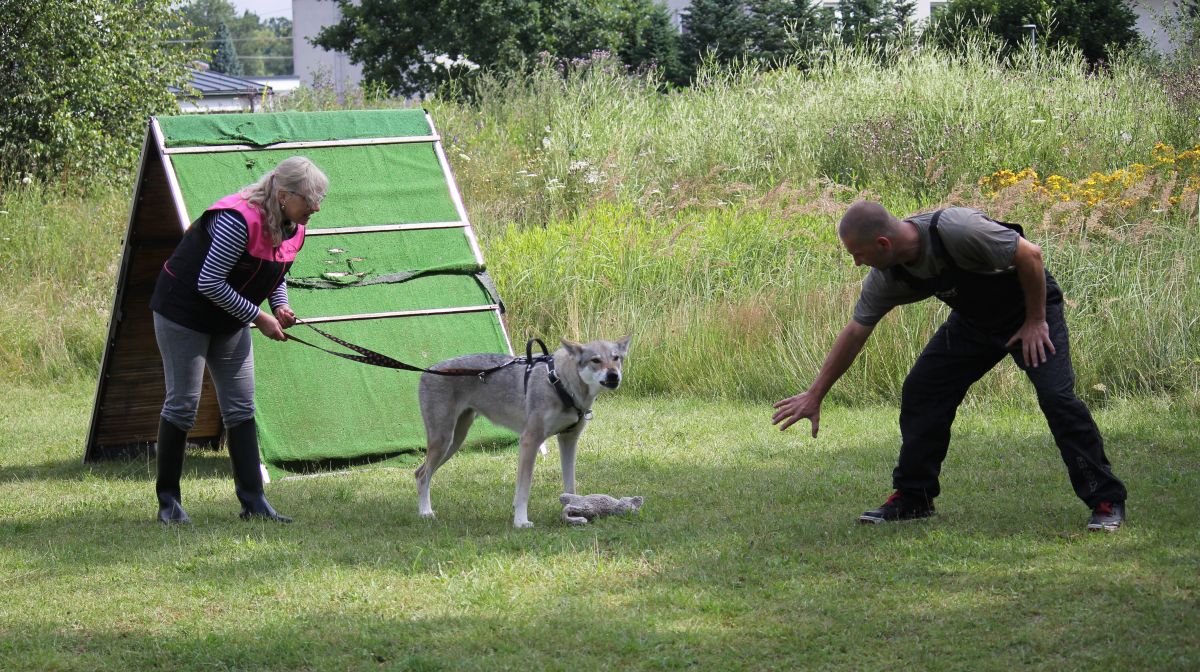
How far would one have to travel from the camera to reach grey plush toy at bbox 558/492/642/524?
5832 millimetres

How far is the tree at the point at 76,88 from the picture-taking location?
14609mm

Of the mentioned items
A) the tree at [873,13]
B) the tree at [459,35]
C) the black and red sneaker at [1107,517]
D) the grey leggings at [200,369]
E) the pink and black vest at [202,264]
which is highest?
the tree at [873,13]

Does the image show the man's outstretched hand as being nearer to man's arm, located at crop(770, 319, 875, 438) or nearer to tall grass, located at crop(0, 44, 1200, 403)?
man's arm, located at crop(770, 319, 875, 438)

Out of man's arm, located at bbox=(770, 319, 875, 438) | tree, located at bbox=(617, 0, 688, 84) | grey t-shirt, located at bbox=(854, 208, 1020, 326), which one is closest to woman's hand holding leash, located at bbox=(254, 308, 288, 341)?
man's arm, located at bbox=(770, 319, 875, 438)

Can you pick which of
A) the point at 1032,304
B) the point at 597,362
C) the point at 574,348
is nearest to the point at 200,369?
the point at 574,348

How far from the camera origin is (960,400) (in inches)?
214

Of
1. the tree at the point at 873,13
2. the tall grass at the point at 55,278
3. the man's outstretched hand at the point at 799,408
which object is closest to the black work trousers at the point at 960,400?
the man's outstretched hand at the point at 799,408

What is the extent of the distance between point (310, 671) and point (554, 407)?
2.15 m

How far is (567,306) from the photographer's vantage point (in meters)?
10.8

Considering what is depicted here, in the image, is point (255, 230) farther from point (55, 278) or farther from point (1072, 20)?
point (1072, 20)

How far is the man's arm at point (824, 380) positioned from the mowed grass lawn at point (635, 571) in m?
0.62

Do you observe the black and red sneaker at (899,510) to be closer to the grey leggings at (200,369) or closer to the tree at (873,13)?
the grey leggings at (200,369)

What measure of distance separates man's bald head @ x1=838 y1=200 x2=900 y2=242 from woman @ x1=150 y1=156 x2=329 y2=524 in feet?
8.49

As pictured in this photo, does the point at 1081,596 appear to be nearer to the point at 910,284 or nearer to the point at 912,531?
the point at 912,531
